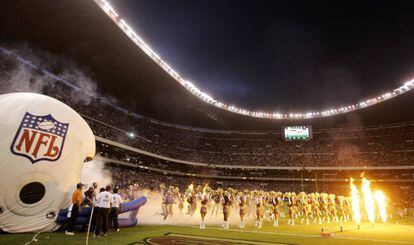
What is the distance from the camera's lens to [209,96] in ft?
128

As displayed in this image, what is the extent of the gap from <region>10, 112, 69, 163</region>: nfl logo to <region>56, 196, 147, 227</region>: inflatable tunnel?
79.1 inches

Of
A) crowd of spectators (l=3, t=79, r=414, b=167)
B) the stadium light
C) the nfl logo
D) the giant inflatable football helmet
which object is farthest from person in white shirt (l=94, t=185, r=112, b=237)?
crowd of spectators (l=3, t=79, r=414, b=167)

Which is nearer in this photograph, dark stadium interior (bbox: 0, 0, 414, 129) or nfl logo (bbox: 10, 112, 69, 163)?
nfl logo (bbox: 10, 112, 69, 163)

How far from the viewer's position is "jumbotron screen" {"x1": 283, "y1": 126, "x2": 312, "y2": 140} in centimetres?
4690

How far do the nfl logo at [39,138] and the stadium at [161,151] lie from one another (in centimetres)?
4

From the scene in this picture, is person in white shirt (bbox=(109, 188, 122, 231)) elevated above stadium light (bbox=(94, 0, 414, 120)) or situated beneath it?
situated beneath

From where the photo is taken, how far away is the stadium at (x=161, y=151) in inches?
357

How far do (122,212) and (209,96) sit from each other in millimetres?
28919

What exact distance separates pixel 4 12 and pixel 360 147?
5170 cm

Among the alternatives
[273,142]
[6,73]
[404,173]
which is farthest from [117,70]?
[404,173]

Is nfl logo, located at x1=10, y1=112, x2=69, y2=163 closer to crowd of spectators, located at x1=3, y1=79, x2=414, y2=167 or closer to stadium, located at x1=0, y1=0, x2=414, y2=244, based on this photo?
stadium, located at x1=0, y1=0, x2=414, y2=244

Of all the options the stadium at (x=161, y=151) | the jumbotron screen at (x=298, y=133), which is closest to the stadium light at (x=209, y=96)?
the stadium at (x=161, y=151)

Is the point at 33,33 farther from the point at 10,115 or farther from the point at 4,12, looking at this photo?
the point at 10,115

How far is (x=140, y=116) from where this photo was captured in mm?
46250
